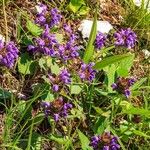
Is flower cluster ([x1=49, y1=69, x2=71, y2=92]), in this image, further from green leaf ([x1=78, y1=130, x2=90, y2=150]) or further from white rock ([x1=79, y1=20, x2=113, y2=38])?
white rock ([x1=79, y1=20, x2=113, y2=38])

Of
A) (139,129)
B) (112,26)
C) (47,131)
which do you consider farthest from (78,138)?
(112,26)

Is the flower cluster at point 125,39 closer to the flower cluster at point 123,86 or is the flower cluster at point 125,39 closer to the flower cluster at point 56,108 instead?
the flower cluster at point 123,86

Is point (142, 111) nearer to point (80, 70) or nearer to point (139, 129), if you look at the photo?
point (139, 129)

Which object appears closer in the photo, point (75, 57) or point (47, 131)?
point (47, 131)

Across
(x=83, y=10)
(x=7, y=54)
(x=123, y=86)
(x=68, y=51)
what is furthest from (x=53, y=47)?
(x=83, y=10)

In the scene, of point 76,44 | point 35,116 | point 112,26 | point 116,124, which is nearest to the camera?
point 35,116
